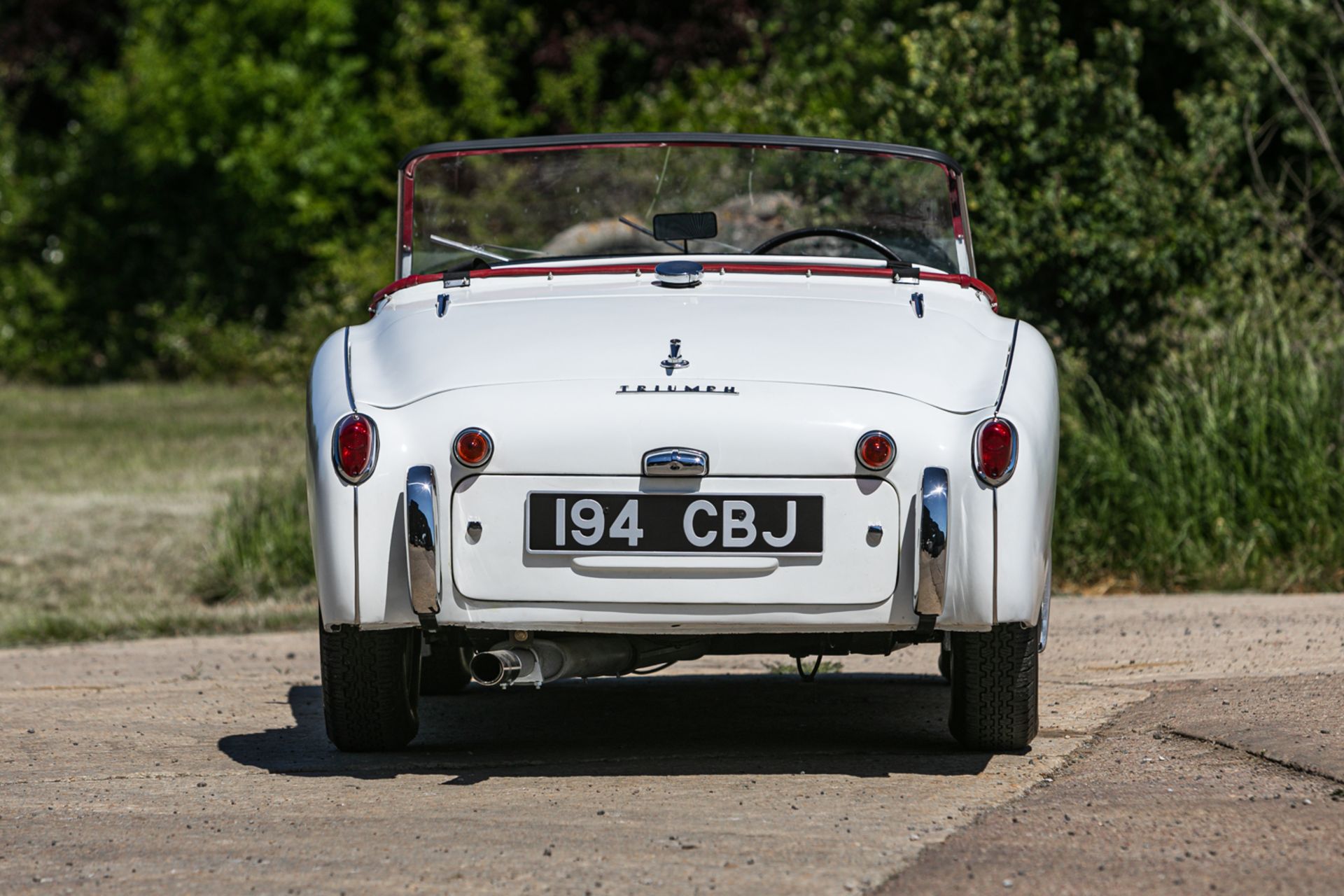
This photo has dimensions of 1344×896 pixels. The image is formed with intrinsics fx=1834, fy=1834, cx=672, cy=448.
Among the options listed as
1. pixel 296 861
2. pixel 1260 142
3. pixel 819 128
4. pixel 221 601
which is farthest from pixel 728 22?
pixel 296 861

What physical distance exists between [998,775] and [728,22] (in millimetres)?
18111

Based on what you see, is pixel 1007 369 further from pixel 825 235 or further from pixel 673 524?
pixel 825 235

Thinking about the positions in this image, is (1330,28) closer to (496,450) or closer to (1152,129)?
(1152,129)

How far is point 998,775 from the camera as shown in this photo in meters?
4.26

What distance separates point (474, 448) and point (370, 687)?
835mm

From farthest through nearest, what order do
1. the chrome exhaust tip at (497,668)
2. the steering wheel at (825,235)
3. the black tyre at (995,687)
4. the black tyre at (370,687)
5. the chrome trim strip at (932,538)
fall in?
1. the steering wheel at (825,235)
2. the black tyre at (370,687)
3. the black tyre at (995,687)
4. the chrome exhaust tip at (497,668)
5. the chrome trim strip at (932,538)

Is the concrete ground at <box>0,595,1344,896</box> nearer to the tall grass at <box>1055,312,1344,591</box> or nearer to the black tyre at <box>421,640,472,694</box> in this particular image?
the black tyre at <box>421,640,472,694</box>

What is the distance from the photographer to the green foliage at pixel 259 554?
9.05 meters

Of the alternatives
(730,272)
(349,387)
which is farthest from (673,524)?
(730,272)

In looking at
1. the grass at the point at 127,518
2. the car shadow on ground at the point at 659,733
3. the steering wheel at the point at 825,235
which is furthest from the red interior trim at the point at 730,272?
the grass at the point at 127,518

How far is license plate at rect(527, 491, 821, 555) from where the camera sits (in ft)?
13.1

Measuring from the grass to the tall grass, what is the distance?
11.9 ft

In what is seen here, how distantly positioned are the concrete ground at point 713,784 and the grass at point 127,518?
5.74 ft

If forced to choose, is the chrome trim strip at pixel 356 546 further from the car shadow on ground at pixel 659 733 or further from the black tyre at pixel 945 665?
the black tyre at pixel 945 665
